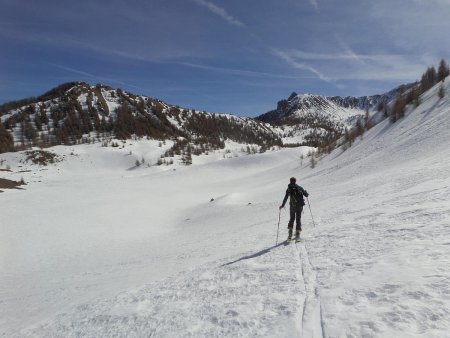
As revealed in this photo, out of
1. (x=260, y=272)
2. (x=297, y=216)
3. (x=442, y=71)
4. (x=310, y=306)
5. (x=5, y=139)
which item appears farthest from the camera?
(x=5, y=139)

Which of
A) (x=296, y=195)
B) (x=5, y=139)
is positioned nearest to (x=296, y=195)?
(x=296, y=195)

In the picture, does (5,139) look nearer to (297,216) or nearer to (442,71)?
(442,71)

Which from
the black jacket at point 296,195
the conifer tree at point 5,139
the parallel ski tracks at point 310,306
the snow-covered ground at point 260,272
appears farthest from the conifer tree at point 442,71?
the conifer tree at point 5,139

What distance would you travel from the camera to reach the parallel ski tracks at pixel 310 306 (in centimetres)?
615

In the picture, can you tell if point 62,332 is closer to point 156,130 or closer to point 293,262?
point 293,262

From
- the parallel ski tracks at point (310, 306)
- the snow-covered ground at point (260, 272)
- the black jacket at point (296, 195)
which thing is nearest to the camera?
the parallel ski tracks at point (310, 306)

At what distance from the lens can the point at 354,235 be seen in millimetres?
11867

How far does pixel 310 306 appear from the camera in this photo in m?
7.12

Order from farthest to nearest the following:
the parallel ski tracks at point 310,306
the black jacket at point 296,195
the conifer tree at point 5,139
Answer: the conifer tree at point 5,139 < the black jacket at point 296,195 < the parallel ski tracks at point 310,306

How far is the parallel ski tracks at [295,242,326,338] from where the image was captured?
20.2ft

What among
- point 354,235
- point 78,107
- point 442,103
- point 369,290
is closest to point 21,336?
point 369,290

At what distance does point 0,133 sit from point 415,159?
188575 millimetres

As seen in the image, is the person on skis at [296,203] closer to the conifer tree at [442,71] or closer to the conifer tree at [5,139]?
the conifer tree at [442,71]

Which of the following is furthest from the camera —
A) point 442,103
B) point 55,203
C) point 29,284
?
point 55,203
